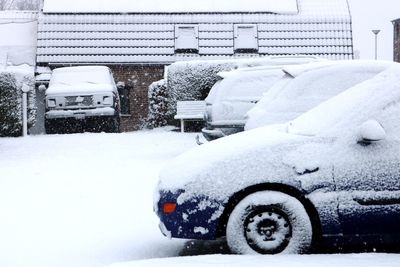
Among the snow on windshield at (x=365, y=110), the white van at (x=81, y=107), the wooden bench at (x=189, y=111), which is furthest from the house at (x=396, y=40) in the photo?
the snow on windshield at (x=365, y=110)

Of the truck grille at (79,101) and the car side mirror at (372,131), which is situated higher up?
the car side mirror at (372,131)

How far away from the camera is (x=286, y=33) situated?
30.8 meters

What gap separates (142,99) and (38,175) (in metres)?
18.2

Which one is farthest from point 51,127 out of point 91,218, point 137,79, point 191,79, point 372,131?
point 372,131

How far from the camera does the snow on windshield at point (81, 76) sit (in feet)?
70.5

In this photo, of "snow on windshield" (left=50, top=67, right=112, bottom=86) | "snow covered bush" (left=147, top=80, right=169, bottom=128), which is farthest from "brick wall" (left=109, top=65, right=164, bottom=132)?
"snow on windshield" (left=50, top=67, right=112, bottom=86)

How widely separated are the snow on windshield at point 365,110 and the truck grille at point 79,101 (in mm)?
14168

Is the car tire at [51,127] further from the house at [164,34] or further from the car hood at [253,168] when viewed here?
the car hood at [253,168]

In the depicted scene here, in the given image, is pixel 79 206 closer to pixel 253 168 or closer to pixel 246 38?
pixel 253 168

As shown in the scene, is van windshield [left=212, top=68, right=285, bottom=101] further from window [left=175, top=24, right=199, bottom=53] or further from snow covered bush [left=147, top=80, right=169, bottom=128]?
window [left=175, top=24, right=199, bottom=53]

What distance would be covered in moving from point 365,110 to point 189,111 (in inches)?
598

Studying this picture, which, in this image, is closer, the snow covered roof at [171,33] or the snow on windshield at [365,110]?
the snow on windshield at [365,110]

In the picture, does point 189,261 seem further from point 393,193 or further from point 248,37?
point 248,37

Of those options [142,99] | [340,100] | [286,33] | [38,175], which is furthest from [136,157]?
[286,33]
